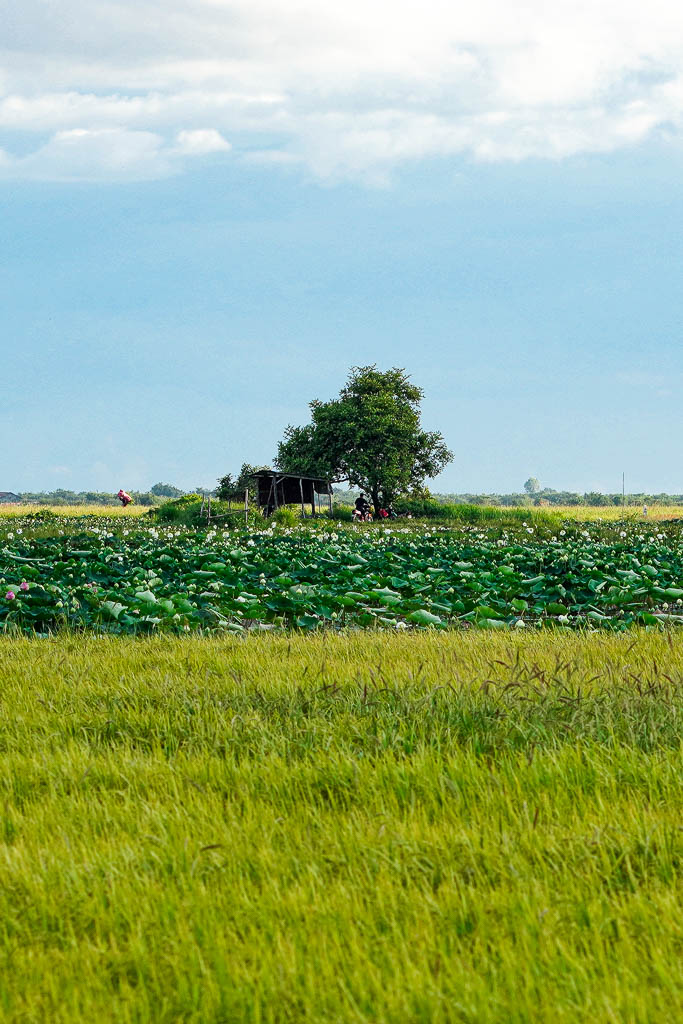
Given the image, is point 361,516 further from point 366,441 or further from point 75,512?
point 75,512

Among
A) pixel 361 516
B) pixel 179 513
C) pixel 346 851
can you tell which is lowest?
pixel 346 851

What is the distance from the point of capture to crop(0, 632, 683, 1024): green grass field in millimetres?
2057

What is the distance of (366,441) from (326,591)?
41.8 m

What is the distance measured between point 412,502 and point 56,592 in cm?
3806

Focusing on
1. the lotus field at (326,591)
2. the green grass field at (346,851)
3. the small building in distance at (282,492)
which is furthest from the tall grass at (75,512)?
the green grass field at (346,851)

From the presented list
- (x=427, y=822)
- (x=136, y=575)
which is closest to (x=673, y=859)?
(x=427, y=822)

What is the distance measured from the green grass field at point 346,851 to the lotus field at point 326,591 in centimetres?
312

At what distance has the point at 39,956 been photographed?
227 cm

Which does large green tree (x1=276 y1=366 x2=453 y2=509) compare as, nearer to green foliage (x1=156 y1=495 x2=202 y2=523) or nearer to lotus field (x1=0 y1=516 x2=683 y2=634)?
green foliage (x1=156 y1=495 x2=202 y2=523)

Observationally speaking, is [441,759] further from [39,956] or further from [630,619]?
[630,619]

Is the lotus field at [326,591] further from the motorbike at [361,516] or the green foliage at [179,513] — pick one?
the motorbike at [361,516]

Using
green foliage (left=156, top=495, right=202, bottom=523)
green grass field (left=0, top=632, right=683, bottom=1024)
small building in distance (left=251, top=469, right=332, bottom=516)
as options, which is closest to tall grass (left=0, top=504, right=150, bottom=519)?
green foliage (left=156, top=495, right=202, bottom=523)

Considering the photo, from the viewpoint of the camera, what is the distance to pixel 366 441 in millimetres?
50562

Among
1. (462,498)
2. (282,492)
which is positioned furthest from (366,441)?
(462,498)
